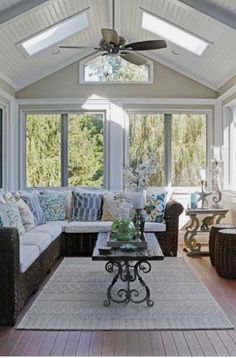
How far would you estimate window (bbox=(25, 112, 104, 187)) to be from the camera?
24.2 ft

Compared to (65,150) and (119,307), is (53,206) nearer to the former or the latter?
(65,150)

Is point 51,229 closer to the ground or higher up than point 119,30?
closer to the ground

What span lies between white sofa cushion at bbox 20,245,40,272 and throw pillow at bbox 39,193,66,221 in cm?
203

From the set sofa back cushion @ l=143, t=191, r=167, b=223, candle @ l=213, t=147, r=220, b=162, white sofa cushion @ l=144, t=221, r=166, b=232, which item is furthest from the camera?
candle @ l=213, t=147, r=220, b=162

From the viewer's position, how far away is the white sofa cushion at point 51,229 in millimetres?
5270

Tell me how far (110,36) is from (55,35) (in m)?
2.17

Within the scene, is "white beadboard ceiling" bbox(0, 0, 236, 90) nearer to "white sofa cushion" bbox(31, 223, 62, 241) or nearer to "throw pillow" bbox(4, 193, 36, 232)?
"throw pillow" bbox(4, 193, 36, 232)

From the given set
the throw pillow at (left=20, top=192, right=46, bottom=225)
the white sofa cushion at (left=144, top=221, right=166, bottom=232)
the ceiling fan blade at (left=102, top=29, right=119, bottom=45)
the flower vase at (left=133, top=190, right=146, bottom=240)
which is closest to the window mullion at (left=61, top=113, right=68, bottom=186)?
the throw pillow at (left=20, top=192, right=46, bottom=225)

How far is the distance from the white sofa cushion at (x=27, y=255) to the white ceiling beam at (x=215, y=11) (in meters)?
3.33

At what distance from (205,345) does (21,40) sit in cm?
463

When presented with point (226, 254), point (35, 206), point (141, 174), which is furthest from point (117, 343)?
point (35, 206)

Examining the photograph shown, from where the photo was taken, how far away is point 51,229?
5398 millimetres

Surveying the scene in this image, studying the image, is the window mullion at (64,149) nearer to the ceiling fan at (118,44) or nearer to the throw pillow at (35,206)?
the throw pillow at (35,206)

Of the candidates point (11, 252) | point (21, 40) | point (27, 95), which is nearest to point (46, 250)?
point (11, 252)
